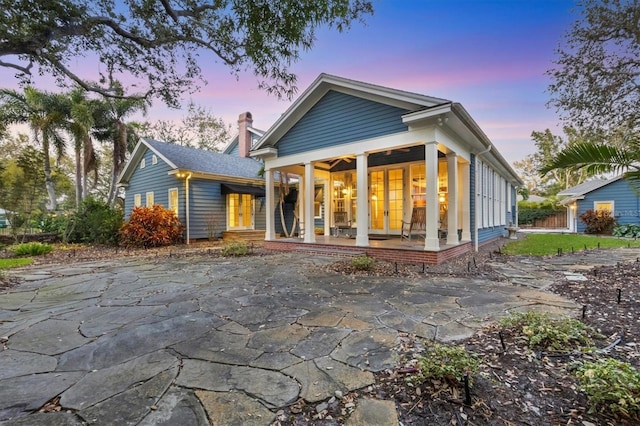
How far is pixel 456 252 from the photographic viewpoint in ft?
24.1

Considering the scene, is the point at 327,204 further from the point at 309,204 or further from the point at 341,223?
the point at 309,204

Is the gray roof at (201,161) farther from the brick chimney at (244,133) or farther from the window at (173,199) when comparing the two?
the brick chimney at (244,133)

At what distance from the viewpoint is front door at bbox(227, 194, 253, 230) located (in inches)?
550

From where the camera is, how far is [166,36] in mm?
6980

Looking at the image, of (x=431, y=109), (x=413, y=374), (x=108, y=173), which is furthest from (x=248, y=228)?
(x=108, y=173)

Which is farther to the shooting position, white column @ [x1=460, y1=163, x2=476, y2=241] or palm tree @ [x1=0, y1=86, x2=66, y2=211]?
palm tree @ [x1=0, y1=86, x2=66, y2=211]

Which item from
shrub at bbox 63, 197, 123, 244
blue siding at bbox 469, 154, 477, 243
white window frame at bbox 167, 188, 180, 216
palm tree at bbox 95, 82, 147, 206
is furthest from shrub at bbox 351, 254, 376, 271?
palm tree at bbox 95, 82, 147, 206

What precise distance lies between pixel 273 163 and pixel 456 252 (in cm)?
598

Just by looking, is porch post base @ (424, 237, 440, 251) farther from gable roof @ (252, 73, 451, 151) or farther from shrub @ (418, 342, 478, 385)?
shrub @ (418, 342, 478, 385)

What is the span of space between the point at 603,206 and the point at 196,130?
30.1 m

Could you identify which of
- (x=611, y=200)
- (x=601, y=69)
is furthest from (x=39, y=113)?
(x=611, y=200)

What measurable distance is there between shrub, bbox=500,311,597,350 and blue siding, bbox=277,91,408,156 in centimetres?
510

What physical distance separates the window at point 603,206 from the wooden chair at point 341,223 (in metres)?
16.5

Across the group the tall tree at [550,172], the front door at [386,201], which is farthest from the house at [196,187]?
the tall tree at [550,172]
